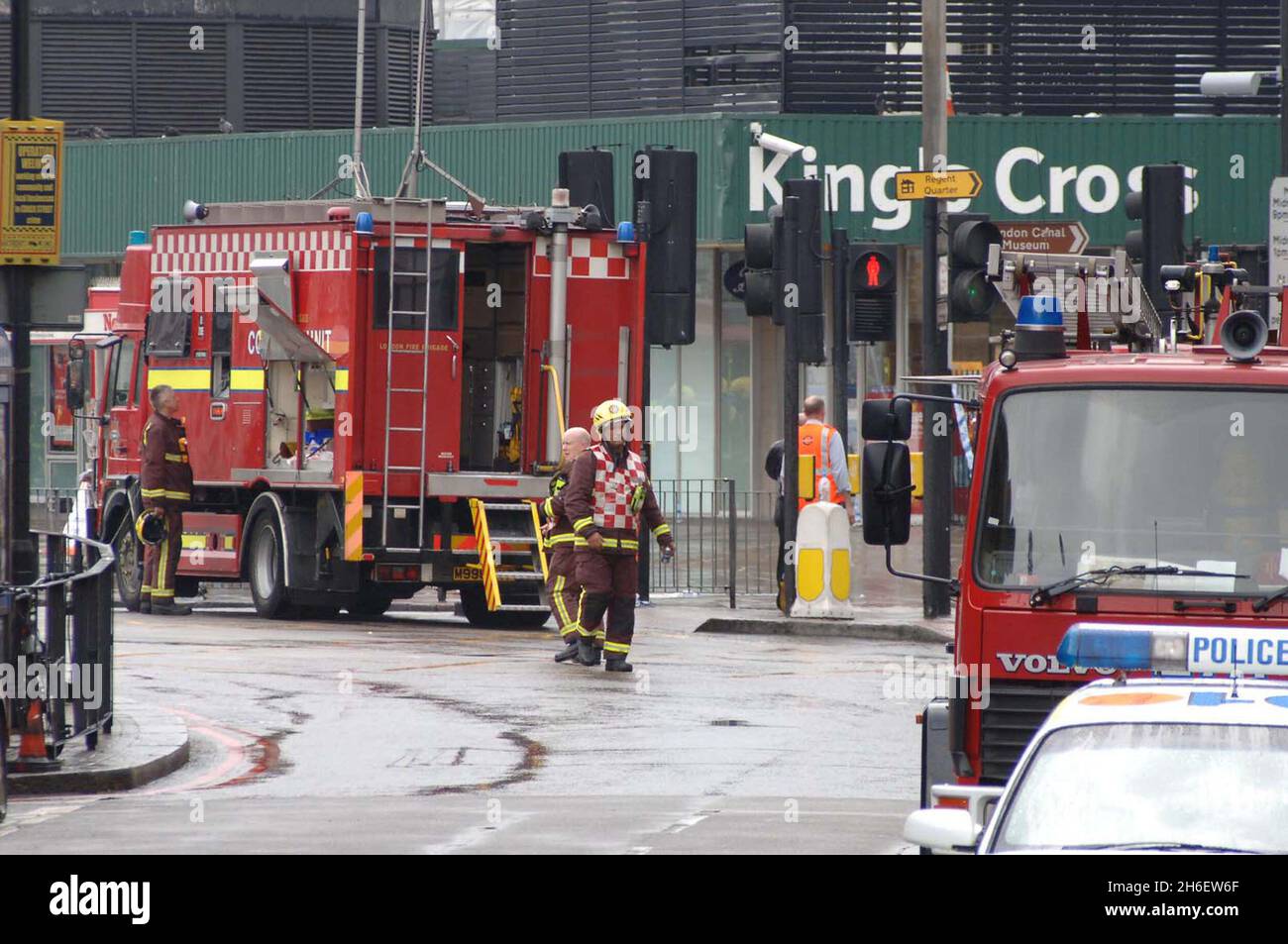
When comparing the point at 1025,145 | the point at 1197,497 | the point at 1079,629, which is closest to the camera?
the point at 1079,629

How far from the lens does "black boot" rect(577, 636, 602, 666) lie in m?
17.6

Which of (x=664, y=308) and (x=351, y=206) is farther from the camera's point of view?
(x=664, y=308)

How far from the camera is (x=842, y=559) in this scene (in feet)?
71.3

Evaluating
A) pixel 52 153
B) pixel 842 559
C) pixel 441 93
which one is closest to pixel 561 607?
pixel 842 559

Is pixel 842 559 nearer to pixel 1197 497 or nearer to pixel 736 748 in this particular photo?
pixel 736 748

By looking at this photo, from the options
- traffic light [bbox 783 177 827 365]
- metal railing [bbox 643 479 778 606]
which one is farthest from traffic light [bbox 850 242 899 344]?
metal railing [bbox 643 479 778 606]

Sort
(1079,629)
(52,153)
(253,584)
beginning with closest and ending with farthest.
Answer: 1. (1079,629)
2. (52,153)
3. (253,584)

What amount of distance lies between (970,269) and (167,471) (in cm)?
769

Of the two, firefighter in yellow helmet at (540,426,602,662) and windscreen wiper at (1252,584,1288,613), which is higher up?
windscreen wiper at (1252,584,1288,613)

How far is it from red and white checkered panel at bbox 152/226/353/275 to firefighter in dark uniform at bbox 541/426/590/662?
3.35 metres

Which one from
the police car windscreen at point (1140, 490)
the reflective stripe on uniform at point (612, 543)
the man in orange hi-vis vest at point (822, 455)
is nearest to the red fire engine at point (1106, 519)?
the police car windscreen at point (1140, 490)

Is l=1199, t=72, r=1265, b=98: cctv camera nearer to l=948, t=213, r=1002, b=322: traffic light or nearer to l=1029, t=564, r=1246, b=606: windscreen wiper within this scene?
l=948, t=213, r=1002, b=322: traffic light

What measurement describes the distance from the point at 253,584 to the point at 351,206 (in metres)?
3.81

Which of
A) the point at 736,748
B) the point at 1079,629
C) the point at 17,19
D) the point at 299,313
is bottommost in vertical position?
the point at 736,748
